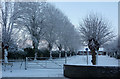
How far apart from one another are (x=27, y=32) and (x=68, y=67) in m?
22.2

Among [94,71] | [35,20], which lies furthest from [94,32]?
[35,20]

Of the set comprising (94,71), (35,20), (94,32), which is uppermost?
(35,20)

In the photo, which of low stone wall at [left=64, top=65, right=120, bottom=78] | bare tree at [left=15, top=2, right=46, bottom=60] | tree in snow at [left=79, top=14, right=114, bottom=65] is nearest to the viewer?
low stone wall at [left=64, top=65, right=120, bottom=78]

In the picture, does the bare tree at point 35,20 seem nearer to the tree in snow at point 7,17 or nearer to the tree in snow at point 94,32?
the tree in snow at point 7,17

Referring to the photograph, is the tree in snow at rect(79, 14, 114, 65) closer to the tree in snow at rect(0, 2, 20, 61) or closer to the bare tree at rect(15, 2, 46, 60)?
the tree in snow at rect(0, 2, 20, 61)

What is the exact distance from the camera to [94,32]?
2042 centimetres

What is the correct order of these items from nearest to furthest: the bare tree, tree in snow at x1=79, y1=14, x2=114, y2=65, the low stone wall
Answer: the low stone wall
tree in snow at x1=79, y1=14, x2=114, y2=65
the bare tree

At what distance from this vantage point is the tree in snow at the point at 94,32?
757 inches

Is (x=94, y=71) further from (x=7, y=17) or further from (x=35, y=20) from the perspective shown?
(x=35, y=20)

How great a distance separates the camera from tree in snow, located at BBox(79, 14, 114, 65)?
63.0 ft

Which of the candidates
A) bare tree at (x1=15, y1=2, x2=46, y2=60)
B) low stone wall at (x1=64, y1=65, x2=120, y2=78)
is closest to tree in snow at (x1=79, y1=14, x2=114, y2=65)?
low stone wall at (x1=64, y1=65, x2=120, y2=78)

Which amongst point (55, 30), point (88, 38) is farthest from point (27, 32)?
point (88, 38)

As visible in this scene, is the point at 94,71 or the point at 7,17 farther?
the point at 7,17

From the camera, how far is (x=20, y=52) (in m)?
34.4
